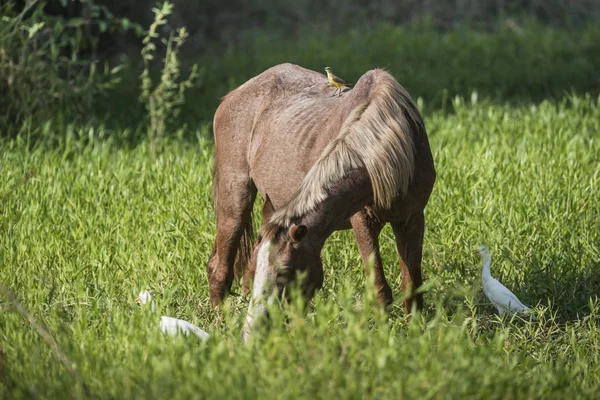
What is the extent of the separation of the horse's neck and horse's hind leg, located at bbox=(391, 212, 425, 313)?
0.42m

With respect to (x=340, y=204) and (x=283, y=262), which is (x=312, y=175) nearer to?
(x=340, y=204)

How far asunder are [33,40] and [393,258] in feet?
14.1

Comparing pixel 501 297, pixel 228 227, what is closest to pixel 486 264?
pixel 501 297

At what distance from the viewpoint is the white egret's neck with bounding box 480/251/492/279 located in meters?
4.80

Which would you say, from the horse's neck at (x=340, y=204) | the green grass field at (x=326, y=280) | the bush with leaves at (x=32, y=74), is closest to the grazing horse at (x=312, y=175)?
the horse's neck at (x=340, y=204)

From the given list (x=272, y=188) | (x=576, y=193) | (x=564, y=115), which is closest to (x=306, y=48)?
(x=564, y=115)

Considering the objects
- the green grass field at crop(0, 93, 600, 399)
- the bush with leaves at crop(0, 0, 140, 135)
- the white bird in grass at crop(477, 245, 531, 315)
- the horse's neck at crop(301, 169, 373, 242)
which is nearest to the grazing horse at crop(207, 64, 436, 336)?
the horse's neck at crop(301, 169, 373, 242)

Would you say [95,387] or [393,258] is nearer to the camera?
[95,387]

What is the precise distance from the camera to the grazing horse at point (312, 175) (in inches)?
152

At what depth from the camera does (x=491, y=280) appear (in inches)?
187

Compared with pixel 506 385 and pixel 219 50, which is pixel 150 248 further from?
pixel 219 50

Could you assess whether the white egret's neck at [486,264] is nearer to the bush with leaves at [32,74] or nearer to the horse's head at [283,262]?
the horse's head at [283,262]

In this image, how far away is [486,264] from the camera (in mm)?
4859

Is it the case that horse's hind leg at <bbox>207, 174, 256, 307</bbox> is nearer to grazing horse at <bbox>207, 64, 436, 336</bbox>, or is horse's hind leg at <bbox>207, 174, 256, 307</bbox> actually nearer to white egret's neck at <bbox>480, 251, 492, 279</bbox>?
grazing horse at <bbox>207, 64, 436, 336</bbox>
